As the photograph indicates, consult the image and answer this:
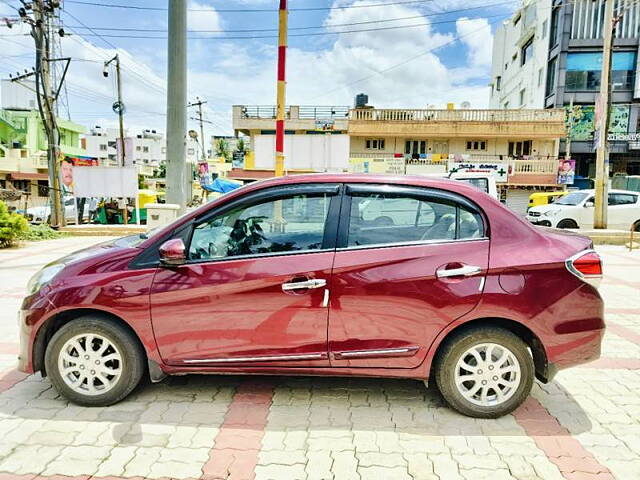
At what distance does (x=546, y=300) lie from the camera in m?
2.96

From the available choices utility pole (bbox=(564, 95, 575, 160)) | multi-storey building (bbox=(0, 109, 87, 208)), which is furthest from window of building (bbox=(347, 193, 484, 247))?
utility pole (bbox=(564, 95, 575, 160))

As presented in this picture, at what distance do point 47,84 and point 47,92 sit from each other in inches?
9.6

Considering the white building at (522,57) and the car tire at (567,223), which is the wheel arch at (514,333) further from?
the white building at (522,57)

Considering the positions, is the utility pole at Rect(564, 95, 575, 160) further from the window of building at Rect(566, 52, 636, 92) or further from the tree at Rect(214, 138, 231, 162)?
the tree at Rect(214, 138, 231, 162)

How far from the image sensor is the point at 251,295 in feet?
9.82

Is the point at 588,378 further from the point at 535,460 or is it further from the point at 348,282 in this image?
the point at 348,282

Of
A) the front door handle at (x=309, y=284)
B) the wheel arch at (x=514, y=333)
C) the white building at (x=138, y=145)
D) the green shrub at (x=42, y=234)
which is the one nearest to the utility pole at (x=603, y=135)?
the wheel arch at (x=514, y=333)

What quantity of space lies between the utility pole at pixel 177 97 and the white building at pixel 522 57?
37134 mm

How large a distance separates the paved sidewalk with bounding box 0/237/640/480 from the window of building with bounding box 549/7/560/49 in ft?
126

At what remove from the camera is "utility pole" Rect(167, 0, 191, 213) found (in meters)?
6.91

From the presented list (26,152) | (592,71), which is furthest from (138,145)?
(592,71)

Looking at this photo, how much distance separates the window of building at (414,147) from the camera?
1224 inches

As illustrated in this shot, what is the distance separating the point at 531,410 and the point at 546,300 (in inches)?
35.4

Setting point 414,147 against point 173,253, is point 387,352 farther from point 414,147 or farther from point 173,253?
point 414,147
